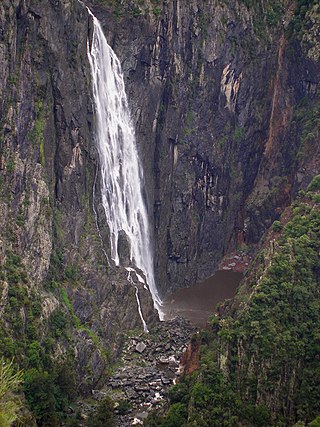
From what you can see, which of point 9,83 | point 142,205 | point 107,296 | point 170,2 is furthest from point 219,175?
point 9,83

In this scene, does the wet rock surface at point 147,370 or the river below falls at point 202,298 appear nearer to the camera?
the wet rock surface at point 147,370

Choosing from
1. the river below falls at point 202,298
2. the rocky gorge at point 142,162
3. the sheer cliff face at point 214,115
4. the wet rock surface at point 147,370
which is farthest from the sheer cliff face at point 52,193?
the sheer cliff face at point 214,115

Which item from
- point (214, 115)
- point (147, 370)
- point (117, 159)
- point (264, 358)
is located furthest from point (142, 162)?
point (264, 358)

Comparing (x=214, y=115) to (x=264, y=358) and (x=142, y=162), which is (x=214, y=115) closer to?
(x=142, y=162)

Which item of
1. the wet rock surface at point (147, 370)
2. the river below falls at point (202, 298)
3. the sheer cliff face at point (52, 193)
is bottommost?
the wet rock surface at point (147, 370)

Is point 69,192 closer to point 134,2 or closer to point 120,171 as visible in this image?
point 120,171

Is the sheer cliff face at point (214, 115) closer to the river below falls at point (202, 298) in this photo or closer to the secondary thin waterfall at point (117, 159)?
the river below falls at point (202, 298)
